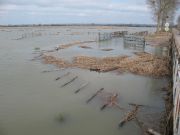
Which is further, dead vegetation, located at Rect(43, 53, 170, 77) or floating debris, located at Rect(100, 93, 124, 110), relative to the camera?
dead vegetation, located at Rect(43, 53, 170, 77)

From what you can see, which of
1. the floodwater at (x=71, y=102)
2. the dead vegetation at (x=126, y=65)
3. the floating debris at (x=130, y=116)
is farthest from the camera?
the dead vegetation at (x=126, y=65)

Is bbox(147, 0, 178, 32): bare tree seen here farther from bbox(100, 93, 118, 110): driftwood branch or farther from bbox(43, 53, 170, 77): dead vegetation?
bbox(100, 93, 118, 110): driftwood branch

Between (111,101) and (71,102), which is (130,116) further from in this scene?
(71,102)

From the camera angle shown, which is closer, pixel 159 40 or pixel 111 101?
pixel 111 101

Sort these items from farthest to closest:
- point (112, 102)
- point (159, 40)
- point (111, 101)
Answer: point (159, 40) < point (111, 101) < point (112, 102)

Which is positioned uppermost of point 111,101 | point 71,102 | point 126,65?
point 126,65

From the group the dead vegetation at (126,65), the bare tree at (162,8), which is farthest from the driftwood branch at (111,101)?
the bare tree at (162,8)

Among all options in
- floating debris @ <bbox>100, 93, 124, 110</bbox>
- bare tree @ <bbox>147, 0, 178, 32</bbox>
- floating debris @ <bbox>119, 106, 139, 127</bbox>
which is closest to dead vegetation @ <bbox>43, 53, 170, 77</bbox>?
floating debris @ <bbox>100, 93, 124, 110</bbox>

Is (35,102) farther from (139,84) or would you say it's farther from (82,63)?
(82,63)

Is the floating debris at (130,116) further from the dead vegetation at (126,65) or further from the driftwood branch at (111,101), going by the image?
the dead vegetation at (126,65)

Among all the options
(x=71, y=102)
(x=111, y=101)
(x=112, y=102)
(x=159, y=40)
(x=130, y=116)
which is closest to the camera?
(x=130, y=116)

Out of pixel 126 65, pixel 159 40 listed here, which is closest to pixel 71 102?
pixel 126 65

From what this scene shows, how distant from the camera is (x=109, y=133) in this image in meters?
12.5

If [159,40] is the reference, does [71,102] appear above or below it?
below
